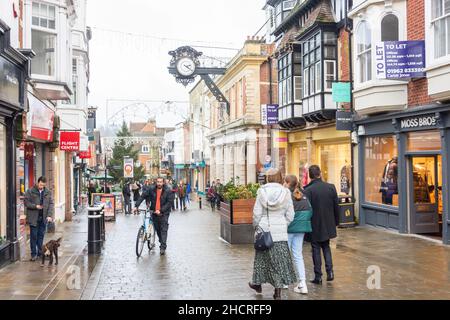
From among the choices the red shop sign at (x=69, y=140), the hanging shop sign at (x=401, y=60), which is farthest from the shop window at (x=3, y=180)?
the red shop sign at (x=69, y=140)

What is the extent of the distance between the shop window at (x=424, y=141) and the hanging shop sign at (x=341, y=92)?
11.3 ft

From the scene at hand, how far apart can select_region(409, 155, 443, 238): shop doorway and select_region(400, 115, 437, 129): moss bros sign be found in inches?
36.4

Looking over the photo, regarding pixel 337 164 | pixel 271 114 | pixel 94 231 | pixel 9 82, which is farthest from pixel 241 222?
pixel 271 114

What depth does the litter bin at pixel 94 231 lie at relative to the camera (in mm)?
13094

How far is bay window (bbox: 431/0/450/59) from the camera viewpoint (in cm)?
1358

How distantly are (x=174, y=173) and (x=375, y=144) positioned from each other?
6819cm

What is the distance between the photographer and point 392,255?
12492mm

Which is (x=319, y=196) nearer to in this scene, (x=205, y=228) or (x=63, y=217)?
(x=205, y=228)

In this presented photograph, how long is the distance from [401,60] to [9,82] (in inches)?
369

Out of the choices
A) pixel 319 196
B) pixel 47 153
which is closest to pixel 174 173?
pixel 47 153

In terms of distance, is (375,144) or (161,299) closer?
(161,299)

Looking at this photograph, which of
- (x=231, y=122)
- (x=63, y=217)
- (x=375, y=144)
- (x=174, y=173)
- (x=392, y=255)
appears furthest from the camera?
(x=174, y=173)

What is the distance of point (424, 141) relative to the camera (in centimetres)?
1527
